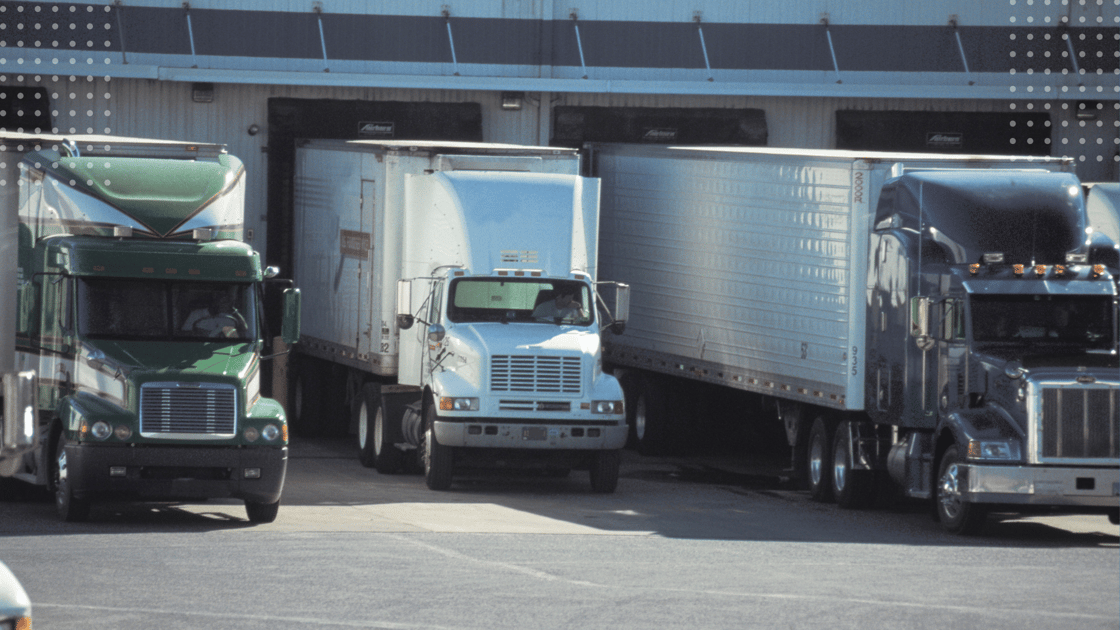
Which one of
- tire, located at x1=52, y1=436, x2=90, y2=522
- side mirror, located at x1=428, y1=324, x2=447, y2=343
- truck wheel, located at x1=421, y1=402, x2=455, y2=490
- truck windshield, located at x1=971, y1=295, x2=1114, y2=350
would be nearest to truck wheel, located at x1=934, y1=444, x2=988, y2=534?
truck windshield, located at x1=971, y1=295, x2=1114, y2=350

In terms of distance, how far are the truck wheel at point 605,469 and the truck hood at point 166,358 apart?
487 centimetres

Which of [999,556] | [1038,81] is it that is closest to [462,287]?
[999,556]

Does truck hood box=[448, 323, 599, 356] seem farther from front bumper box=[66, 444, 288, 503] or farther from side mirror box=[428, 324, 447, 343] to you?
front bumper box=[66, 444, 288, 503]

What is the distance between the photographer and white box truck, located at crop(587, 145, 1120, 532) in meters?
18.2

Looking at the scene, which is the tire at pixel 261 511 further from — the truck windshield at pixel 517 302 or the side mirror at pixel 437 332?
the truck windshield at pixel 517 302

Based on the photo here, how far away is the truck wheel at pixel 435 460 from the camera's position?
21.5m

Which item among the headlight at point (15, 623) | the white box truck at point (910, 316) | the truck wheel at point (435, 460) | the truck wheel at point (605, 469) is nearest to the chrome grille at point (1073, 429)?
the white box truck at point (910, 316)

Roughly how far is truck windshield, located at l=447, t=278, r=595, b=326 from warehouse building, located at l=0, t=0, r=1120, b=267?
8710 millimetres

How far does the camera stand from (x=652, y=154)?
87.5 ft

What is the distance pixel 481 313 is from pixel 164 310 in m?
4.62

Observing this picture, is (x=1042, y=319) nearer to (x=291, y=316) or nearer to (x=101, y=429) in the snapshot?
(x=291, y=316)

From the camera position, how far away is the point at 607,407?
2150 centimetres

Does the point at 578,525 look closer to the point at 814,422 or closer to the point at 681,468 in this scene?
the point at 814,422

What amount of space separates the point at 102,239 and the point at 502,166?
19.5 feet
